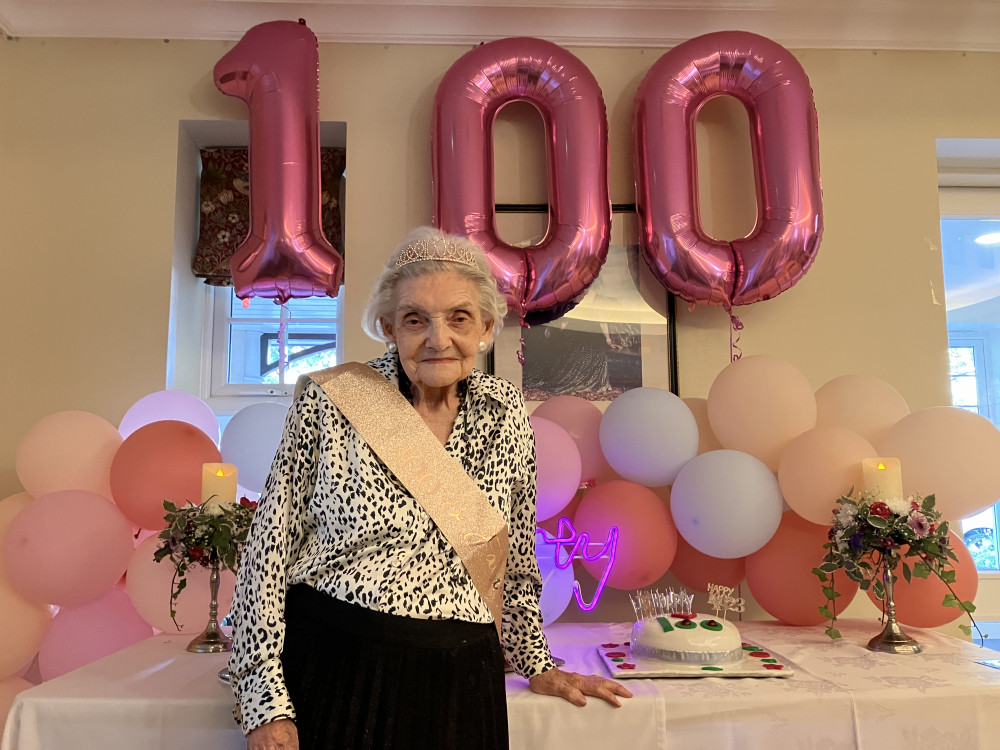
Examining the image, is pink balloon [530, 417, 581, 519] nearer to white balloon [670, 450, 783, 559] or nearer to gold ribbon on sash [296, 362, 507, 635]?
white balloon [670, 450, 783, 559]

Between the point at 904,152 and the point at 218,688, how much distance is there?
2714 millimetres

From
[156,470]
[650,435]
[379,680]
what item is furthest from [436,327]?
[156,470]

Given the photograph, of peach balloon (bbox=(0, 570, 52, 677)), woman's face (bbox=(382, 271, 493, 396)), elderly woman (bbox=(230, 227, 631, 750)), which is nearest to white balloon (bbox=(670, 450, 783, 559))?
elderly woman (bbox=(230, 227, 631, 750))

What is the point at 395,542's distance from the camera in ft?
4.09

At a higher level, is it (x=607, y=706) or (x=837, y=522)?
(x=837, y=522)

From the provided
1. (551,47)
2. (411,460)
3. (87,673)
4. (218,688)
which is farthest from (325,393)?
(551,47)

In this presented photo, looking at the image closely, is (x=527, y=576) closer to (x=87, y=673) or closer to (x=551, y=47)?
(x=87, y=673)

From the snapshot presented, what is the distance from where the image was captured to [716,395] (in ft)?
7.27

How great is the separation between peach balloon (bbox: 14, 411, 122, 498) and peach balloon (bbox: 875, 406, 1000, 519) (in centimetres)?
205

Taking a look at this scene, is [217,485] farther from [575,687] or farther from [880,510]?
[880,510]

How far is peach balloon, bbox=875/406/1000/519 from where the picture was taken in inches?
78.8

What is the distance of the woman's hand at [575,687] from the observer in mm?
1464

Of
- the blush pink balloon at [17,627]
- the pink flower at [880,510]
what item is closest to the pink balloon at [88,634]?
the blush pink balloon at [17,627]

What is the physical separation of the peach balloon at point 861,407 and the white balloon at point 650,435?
0.36 meters
